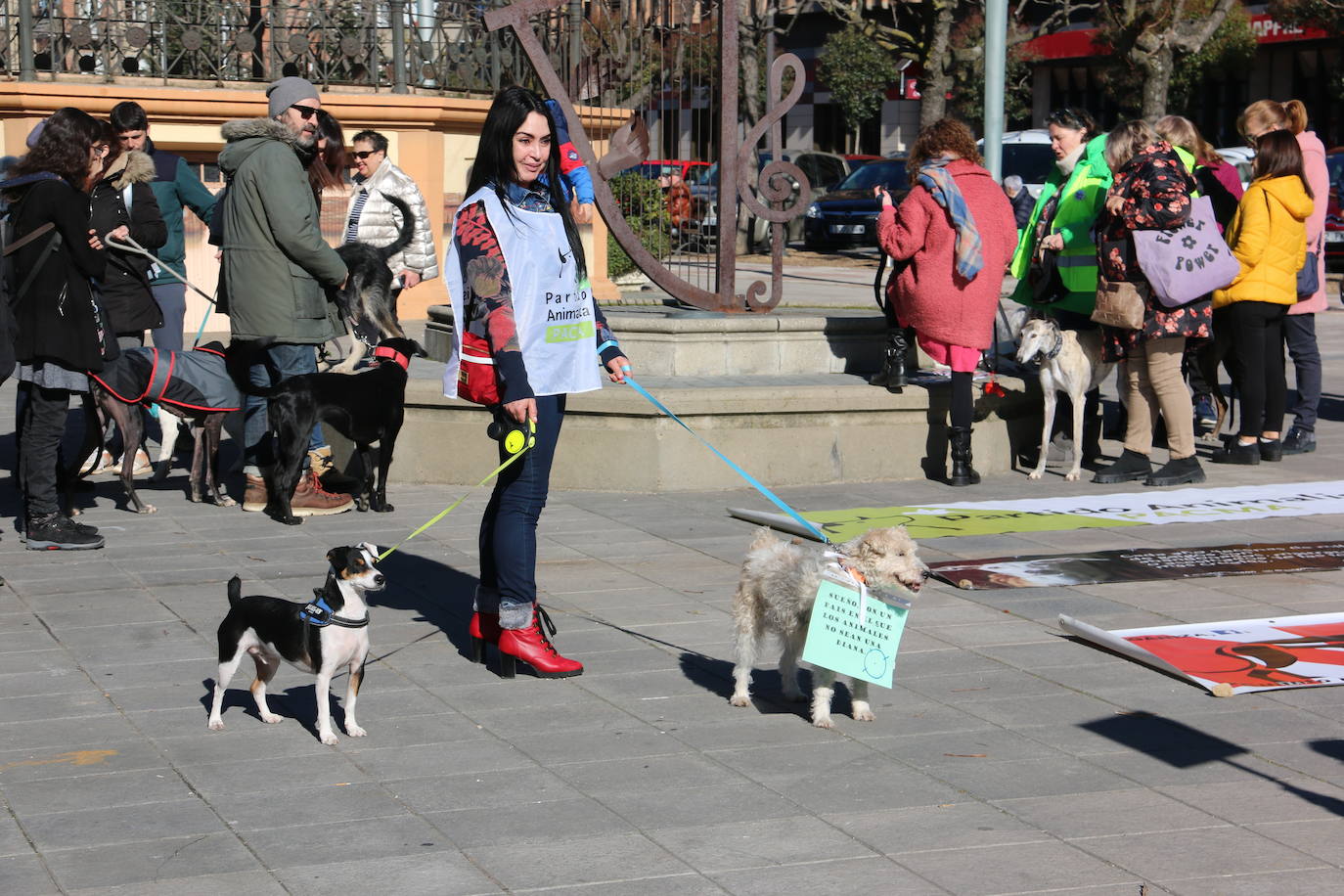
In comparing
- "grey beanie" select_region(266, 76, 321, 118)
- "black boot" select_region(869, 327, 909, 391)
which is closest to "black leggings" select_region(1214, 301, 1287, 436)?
"black boot" select_region(869, 327, 909, 391)

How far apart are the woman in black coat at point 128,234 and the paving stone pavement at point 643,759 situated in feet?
7.51

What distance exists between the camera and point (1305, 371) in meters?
11.0

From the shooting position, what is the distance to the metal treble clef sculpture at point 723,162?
10453 mm

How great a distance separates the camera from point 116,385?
336 inches

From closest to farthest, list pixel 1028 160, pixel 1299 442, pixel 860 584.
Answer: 1. pixel 860 584
2. pixel 1299 442
3. pixel 1028 160

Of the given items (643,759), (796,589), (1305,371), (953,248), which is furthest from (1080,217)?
(643,759)

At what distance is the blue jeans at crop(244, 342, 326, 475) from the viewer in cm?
868

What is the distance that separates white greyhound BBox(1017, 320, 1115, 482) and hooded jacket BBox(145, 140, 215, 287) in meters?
4.95

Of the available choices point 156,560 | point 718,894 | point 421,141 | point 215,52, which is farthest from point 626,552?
point 215,52

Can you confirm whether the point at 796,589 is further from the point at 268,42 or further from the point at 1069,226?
the point at 268,42

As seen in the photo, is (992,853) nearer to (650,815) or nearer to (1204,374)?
(650,815)

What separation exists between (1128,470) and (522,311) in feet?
17.5

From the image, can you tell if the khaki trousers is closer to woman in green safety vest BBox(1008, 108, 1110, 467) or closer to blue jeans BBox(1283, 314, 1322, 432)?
woman in green safety vest BBox(1008, 108, 1110, 467)

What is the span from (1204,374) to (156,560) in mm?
6964
